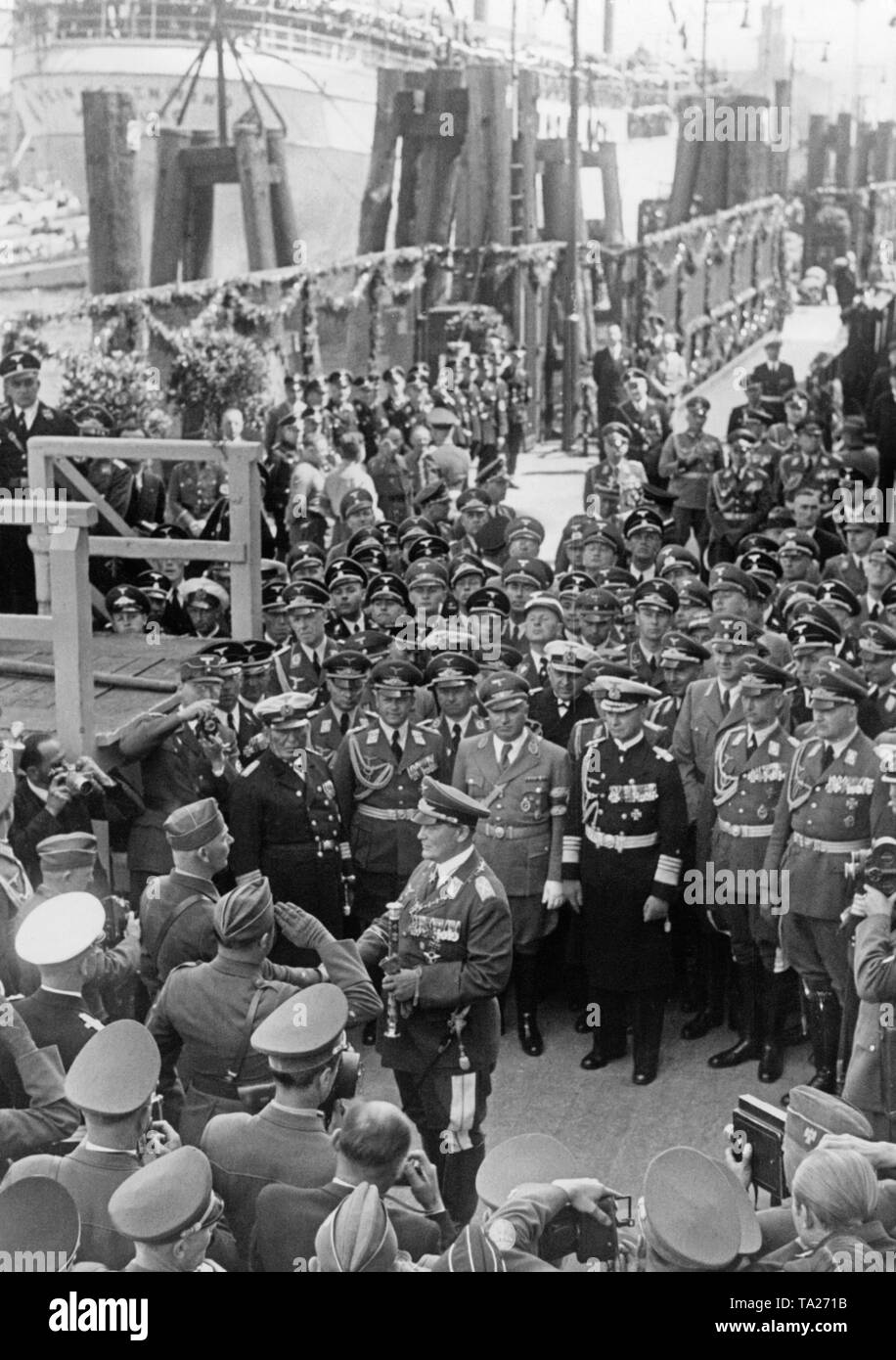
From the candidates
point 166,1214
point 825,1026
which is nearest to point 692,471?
point 825,1026

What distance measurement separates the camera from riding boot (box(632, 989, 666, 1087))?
23.0 feet

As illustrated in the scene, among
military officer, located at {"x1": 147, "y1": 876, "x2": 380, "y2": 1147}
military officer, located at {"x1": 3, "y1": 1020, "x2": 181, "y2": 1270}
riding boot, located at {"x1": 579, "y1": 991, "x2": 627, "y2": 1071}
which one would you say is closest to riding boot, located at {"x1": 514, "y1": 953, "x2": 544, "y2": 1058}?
riding boot, located at {"x1": 579, "y1": 991, "x2": 627, "y2": 1071}

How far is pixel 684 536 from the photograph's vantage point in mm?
13141

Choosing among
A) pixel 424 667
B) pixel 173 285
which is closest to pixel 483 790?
pixel 424 667

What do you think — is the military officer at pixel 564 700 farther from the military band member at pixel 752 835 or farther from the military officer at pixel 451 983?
the military officer at pixel 451 983

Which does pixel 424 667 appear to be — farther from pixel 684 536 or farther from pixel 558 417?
pixel 558 417

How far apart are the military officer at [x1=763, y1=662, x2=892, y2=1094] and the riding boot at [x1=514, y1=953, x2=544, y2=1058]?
1044 millimetres

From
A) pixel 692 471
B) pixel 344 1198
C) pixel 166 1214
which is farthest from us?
pixel 692 471

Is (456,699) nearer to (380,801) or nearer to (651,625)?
(380,801)

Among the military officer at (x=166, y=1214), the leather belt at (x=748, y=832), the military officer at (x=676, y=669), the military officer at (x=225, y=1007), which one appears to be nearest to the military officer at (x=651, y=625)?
the military officer at (x=676, y=669)

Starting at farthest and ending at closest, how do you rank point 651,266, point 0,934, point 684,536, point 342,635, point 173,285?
point 651,266 < point 173,285 < point 684,536 < point 342,635 < point 0,934

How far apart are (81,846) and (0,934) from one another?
1.14 ft

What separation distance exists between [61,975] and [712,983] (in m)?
3.20

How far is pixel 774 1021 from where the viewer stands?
23.1ft
